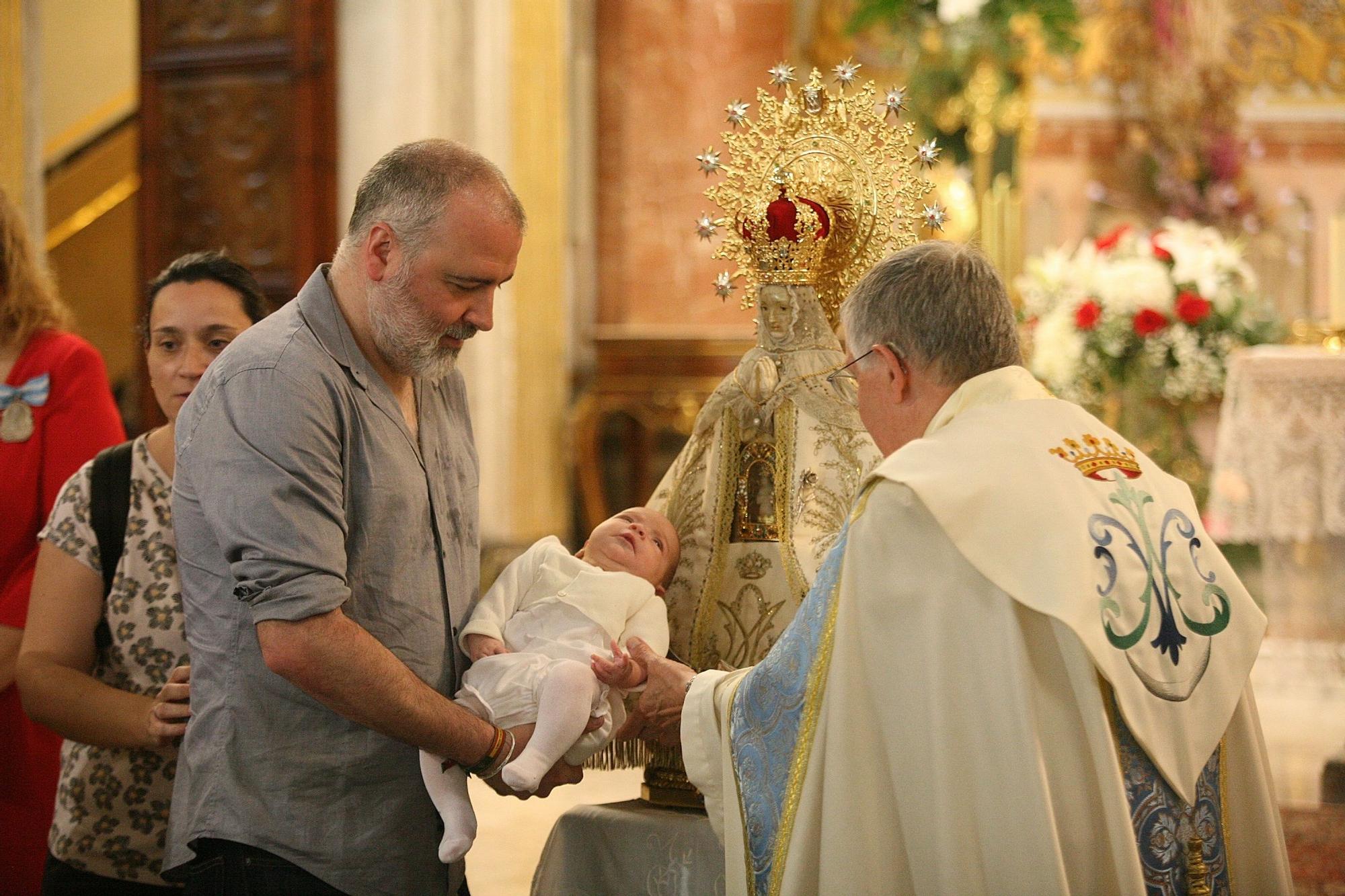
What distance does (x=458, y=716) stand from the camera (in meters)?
2.16

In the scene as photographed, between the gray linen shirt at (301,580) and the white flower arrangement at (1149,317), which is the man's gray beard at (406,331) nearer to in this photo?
the gray linen shirt at (301,580)

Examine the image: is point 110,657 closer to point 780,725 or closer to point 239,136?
point 780,725

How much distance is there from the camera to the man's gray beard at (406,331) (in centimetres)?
219

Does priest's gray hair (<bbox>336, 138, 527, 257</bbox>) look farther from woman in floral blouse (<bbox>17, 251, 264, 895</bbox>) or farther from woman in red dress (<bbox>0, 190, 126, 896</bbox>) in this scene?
woman in red dress (<bbox>0, 190, 126, 896</bbox>)

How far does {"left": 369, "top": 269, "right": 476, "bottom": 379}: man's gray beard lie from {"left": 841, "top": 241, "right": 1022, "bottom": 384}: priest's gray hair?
2.15 ft

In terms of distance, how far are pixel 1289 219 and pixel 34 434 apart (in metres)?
7.23

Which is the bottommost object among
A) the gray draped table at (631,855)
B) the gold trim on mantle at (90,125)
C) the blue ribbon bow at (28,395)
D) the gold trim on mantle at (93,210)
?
the gray draped table at (631,855)

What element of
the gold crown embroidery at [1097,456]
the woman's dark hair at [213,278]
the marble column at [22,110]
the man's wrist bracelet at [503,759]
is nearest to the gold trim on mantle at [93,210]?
the marble column at [22,110]

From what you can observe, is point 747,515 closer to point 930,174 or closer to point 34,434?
point 34,434

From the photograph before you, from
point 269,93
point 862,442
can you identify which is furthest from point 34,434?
point 269,93

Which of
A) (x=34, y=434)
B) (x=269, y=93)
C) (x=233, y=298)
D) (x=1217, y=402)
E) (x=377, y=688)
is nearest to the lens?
(x=377, y=688)

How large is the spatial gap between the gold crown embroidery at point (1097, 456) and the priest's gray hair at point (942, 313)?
17 centimetres

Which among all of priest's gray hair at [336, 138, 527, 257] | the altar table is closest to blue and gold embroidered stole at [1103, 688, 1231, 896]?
priest's gray hair at [336, 138, 527, 257]

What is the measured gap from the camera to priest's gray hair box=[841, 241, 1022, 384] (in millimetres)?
2182
